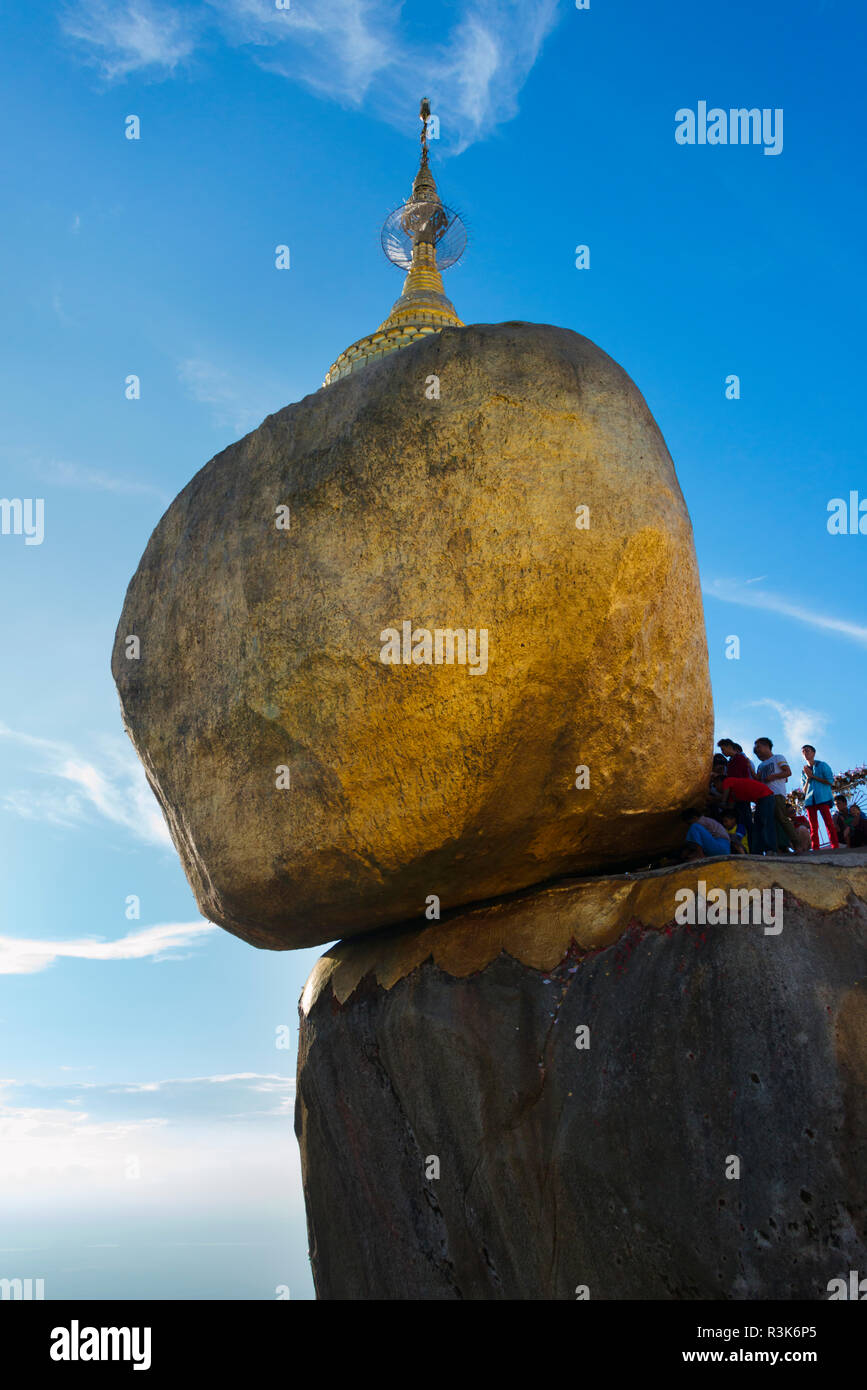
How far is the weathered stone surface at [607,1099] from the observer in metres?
4.13

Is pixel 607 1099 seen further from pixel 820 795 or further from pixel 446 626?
pixel 820 795

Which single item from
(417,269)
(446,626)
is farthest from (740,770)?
(417,269)

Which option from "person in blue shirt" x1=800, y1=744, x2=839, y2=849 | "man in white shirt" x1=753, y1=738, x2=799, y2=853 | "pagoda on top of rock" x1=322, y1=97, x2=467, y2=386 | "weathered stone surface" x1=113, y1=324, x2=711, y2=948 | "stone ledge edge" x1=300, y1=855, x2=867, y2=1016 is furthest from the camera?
"pagoda on top of rock" x1=322, y1=97, x2=467, y2=386

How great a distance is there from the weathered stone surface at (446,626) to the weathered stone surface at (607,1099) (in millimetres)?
620

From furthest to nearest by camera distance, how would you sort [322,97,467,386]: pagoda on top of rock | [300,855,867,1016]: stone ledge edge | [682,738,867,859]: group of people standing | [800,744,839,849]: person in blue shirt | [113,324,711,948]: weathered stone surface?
[322,97,467,386]: pagoda on top of rock < [800,744,839,849]: person in blue shirt < [682,738,867,859]: group of people standing < [113,324,711,948]: weathered stone surface < [300,855,867,1016]: stone ledge edge

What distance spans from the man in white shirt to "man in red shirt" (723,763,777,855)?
0.04 meters

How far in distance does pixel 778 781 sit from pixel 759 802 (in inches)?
19.5

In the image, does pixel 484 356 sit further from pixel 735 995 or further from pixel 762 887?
pixel 735 995

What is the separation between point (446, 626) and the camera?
4.98 metres

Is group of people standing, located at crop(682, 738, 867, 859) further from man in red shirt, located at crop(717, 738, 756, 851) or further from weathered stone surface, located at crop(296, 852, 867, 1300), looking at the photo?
weathered stone surface, located at crop(296, 852, 867, 1300)

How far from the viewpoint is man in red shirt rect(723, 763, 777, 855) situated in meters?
6.43

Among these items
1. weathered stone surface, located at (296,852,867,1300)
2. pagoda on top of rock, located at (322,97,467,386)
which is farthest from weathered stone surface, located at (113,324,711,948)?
pagoda on top of rock, located at (322,97,467,386)

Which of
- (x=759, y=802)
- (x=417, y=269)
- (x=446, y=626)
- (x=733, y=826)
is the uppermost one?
(x=417, y=269)
